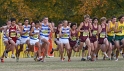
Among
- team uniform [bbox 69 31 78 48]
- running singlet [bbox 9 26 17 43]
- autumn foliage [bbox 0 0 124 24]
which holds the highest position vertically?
autumn foliage [bbox 0 0 124 24]

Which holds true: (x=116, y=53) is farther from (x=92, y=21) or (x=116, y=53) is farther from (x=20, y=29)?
(x=20, y=29)

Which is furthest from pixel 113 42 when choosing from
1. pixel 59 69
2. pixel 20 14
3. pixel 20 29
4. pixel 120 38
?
pixel 20 14

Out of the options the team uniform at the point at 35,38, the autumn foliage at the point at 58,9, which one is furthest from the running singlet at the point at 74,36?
the autumn foliage at the point at 58,9

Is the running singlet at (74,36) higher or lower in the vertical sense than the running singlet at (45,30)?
lower

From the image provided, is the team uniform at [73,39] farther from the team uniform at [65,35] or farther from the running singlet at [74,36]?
the team uniform at [65,35]

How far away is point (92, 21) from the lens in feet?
84.9

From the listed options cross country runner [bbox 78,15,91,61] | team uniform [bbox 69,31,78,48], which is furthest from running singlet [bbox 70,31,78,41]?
cross country runner [bbox 78,15,91,61]

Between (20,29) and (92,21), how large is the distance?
3311mm

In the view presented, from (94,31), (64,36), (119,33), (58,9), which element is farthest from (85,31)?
(58,9)

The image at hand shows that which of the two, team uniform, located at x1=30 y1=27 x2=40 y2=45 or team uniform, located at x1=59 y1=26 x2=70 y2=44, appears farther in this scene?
team uniform, located at x1=59 y1=26 x2=70 y2=44

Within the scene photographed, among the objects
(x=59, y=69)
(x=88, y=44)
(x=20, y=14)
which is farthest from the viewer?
(x=20, y=14)

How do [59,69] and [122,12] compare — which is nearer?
[59,69]

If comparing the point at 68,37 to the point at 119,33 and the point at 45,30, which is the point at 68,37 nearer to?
the point at 45,30

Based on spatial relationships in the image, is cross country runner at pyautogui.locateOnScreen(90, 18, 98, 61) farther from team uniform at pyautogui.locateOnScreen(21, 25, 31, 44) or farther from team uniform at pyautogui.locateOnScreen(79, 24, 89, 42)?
team uniform at pyautogui.locateOnScreen(21, 25, 31, 44)
